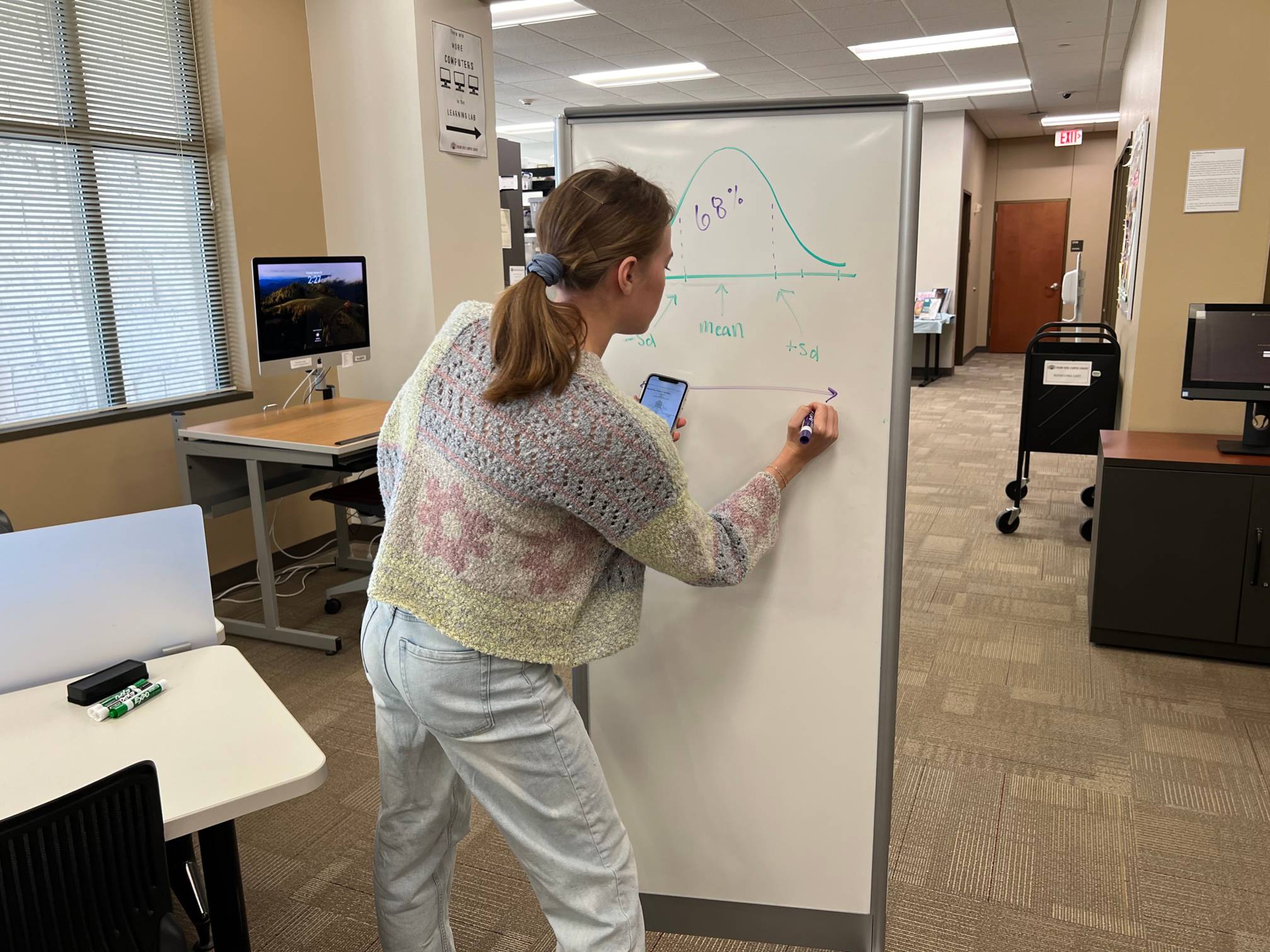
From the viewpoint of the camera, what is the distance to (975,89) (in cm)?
852

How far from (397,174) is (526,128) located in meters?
6.57

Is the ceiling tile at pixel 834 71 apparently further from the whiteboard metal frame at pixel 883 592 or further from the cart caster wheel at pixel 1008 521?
the whiteboard metal frame at pixel 883 592

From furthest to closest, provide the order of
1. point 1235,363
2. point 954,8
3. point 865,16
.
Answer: point 865,16 → point 954,8 → point 1235,363

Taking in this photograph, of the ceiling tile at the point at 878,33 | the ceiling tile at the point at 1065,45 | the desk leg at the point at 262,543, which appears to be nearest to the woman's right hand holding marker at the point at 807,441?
the desk leg at the point at 262,543

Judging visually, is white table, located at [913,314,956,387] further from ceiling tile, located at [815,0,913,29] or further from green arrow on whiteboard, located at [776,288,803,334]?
green arrow on whiteboard, located at [776,288,803,334]

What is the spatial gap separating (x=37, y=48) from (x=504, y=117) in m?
6.56

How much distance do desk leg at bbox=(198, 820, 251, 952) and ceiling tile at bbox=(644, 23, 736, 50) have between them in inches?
230

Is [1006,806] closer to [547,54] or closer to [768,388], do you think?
[768,388]

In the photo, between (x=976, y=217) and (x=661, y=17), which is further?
(x=976, y=217)

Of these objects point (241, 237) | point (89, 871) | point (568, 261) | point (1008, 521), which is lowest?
point (1008, 521)

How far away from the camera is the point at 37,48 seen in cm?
320

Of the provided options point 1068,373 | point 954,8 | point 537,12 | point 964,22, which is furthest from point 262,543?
point 964,22

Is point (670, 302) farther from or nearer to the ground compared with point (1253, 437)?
farther from the ground

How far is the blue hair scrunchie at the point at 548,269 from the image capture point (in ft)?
3.74
